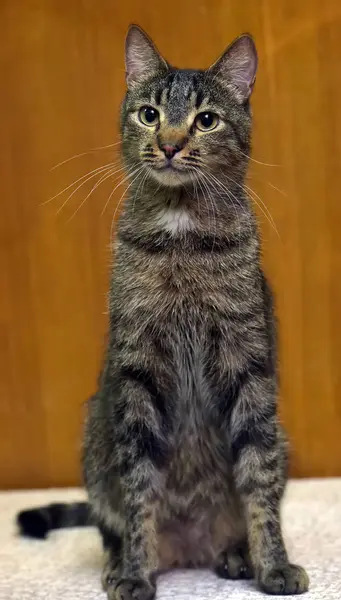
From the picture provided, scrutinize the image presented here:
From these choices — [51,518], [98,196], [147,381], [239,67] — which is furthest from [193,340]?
[98,196]

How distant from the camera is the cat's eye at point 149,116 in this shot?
1.28m

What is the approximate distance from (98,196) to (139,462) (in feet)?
2.70

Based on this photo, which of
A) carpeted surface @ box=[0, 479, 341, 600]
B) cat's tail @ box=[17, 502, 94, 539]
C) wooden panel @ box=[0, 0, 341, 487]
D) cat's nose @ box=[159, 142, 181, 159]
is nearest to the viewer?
cat's nose @ box=[159, 142, 181, 159]

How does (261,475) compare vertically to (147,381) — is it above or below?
below

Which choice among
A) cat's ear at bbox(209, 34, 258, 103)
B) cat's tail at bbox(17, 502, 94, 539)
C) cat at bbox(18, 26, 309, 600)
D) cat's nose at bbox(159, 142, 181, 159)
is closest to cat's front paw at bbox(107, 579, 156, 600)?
cat at bbox(18, 26, 309, 600)

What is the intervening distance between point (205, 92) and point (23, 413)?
3.46 feet

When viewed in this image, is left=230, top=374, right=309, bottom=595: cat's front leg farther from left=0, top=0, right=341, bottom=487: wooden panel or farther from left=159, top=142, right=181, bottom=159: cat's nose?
left=0, top=0, right=341, bottom=487: wooden panel

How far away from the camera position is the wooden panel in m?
1.85

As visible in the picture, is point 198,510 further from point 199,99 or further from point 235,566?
point 199,99

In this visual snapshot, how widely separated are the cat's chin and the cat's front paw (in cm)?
63

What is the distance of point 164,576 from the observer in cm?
139

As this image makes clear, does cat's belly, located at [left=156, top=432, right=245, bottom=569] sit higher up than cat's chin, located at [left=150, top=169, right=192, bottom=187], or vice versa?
cat's chin, located at [left=150, top=169, right=192, bottom=187]

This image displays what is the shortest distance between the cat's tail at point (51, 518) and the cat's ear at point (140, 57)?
2.84 ft

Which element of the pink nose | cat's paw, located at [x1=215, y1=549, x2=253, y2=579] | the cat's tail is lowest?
the cat's tail
